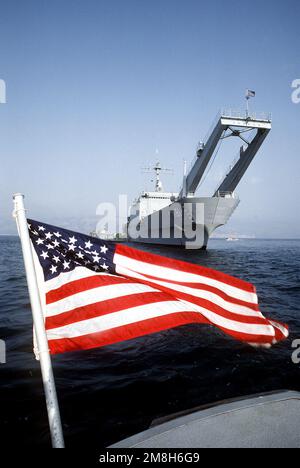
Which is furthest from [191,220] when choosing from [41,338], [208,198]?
[41,338]

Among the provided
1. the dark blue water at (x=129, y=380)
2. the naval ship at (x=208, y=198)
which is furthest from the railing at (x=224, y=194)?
the dark blue water at (x=129, y=380)

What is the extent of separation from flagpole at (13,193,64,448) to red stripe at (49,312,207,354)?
1.65ft

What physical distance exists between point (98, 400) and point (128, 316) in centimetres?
167

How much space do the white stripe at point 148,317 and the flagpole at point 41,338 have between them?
24.0 inches

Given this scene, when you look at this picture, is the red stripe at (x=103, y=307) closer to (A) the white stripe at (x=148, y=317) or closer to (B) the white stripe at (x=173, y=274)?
(A) the white stripe at (x=148, y=317)

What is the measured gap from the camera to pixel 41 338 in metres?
2.13

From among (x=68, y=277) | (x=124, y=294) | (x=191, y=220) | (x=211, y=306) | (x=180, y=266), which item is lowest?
(x=211, y=306)

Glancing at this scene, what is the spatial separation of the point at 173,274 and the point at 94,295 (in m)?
0.86

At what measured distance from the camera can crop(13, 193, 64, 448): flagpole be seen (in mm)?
2027

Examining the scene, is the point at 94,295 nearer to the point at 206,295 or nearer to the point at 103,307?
the point at 103,307

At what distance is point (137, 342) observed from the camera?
576cm

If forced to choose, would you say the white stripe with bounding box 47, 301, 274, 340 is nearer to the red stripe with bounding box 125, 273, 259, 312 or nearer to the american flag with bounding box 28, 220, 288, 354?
the american flag with bounding box 28, 220, 288, 354
